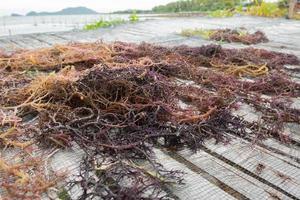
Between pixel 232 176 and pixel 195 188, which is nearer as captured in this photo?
pixel 195 188

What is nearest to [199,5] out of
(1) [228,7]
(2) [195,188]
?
(1) [228,7]

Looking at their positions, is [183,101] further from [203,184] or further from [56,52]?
[56,52]

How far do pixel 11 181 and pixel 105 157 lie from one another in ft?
1.50

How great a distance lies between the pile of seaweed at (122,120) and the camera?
167 centimetres

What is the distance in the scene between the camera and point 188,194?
1659 mm

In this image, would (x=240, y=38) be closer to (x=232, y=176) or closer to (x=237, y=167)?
(x=237, y=167)

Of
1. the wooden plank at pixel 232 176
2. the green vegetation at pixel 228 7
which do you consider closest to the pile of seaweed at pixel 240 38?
the wooden plank at pixel 232 176

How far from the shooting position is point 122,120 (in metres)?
2.25

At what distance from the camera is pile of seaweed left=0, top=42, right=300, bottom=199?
5.49 ft

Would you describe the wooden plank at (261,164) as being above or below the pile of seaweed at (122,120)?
below

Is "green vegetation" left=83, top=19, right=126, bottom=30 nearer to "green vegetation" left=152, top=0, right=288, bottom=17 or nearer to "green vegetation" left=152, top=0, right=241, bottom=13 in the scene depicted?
"green vegetation" left=152, top=0, right=288, bottom=17

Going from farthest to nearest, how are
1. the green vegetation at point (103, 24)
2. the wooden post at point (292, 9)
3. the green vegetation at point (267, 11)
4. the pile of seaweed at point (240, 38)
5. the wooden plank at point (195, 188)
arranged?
the green vegetation at point (267, 11), the wooden post at point (292, 9), the green vegetation at point (103, 24), the pile of seaweed at point (240, 38), the wooden plank at point (195, 188)

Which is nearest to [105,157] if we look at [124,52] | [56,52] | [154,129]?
[154,129]

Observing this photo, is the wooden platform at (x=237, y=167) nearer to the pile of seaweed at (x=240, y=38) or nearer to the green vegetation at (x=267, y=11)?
the pile of seaweed at (x=240, y=38)
